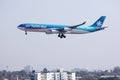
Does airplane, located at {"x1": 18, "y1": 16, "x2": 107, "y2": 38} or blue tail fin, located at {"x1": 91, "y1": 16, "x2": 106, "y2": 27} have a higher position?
blue tail fin, located at {"x1": 91, "y1": 16, "x2": 106, "y2": 27}

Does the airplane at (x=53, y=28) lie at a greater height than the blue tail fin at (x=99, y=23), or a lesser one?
lesser

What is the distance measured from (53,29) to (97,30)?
43.5 feet

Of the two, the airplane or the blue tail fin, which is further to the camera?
the blue tail fin

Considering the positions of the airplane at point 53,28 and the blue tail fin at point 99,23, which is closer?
the airplane at point 53,28

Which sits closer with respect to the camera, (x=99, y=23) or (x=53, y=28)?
(x=53, y=28)

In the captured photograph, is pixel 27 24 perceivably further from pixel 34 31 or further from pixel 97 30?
pixel 97 30

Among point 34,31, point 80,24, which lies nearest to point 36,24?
point 34,31

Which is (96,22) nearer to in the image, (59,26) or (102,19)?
(102,19)

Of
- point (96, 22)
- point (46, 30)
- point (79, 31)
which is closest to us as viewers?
point (46, 30)

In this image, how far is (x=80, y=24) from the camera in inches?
5502

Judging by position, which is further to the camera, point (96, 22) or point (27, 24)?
point (96, 22)

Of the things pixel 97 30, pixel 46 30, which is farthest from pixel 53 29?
pixel 97 30

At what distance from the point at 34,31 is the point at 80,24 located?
13103mm

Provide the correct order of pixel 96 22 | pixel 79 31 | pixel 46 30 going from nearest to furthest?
pixel 46 30
pixel 79 31
pixel 96 22
